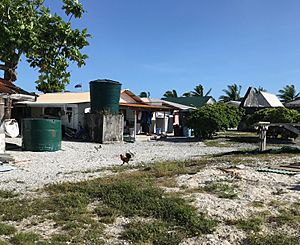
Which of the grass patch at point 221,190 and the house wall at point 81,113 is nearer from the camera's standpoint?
the grass patch at point 221,190

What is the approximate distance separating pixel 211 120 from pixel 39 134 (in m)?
11.8

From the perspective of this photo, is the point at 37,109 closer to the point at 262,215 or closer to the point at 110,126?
the point at 110,126

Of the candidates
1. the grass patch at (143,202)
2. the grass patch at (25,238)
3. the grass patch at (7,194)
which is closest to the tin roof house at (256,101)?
the grass patch at (143,202)

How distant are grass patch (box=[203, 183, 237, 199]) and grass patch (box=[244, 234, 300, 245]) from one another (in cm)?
180

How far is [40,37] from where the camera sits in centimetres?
614

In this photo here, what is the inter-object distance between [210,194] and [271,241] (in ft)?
7.32

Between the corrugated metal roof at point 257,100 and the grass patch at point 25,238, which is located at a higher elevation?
the corrugated metal roof at point 257,100

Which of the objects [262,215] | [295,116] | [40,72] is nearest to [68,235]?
[262,215]

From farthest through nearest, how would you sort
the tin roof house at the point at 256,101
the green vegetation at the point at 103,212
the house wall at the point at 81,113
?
the tin roof house at the point at 256,101
the house wall at the point at 81,113
the green vegetation at the point at 103,212

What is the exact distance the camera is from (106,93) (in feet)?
67.5

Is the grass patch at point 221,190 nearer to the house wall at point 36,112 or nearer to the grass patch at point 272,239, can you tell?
the grass patch at point 272,239

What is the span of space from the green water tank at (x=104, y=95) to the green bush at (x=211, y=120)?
19.2ft

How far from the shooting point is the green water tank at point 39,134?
1447 cm

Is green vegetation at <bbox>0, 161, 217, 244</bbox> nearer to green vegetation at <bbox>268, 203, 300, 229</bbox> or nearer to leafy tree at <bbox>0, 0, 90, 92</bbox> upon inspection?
green vegetation at <bbox>268, 203, 300, 229</bbox>
